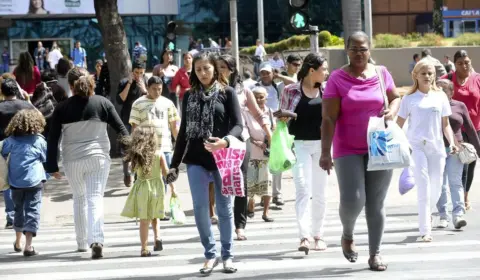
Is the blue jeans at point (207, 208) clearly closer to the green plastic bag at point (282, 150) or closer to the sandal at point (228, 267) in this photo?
the sandal at point (228, 267)

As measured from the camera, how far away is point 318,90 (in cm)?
980

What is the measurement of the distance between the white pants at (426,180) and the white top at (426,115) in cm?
8

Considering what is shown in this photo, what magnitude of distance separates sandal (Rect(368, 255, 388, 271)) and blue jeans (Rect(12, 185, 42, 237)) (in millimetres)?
3721

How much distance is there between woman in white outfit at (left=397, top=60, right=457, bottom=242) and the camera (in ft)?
33.1

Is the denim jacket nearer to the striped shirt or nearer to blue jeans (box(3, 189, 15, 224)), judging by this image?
blue jeans (box(3, 189, 15, 224))

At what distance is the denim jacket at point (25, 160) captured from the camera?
10500 mm

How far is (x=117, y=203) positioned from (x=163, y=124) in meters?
2.61

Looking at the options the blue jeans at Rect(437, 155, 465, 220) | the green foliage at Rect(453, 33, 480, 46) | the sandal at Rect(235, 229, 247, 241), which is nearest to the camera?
the sandal at Rect(235, 229, 247, 241)

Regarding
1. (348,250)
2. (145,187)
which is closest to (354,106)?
(348,250)

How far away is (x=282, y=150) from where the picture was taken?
998 cm

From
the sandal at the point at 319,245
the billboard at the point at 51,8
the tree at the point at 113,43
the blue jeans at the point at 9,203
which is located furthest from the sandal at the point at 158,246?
the billboard at the point at 51,8

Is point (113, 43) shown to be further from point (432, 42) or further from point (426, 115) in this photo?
point (432, 42)

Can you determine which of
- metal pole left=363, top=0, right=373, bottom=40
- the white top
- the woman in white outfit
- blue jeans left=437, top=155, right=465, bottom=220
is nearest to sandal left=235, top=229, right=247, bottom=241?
the woman in white outfit

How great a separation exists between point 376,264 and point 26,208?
13.1 feet
